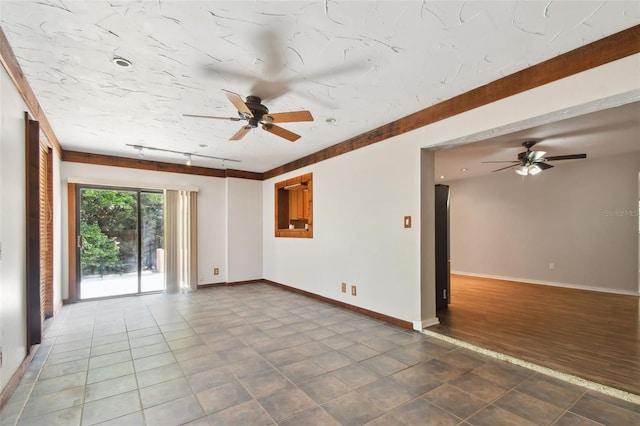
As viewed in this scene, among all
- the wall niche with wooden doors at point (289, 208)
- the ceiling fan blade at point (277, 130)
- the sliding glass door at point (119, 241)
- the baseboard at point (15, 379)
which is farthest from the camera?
the wall niche with wooden doors at point (289, 208)

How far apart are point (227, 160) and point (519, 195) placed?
6510 mm

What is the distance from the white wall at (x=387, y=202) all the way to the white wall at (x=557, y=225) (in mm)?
4528

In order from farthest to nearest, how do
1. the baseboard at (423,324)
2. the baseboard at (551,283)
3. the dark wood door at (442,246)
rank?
the baseboard at (551,283) → the dark wood door at (442,246) → the baseboard at (423,324)

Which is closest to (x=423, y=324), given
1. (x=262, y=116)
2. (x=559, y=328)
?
(x=559, y=328)

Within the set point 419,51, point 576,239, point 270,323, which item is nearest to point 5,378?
point 270,323

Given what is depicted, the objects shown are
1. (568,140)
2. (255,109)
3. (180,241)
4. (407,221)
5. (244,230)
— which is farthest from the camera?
(244,230)

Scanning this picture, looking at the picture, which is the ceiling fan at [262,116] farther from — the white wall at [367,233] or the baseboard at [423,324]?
the baseboard at [423,324]

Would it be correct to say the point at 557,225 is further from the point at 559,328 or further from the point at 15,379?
the point at 15,379

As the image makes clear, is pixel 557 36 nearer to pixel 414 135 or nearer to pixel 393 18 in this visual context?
pixel 393 18

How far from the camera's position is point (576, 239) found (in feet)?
19.9

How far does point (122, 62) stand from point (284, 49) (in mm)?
1312

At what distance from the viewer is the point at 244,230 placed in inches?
263

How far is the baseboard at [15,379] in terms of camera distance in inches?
82.2

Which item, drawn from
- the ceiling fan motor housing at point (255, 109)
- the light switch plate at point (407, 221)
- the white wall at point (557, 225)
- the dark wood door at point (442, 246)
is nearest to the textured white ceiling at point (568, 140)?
the white wall at point (557, 225)
